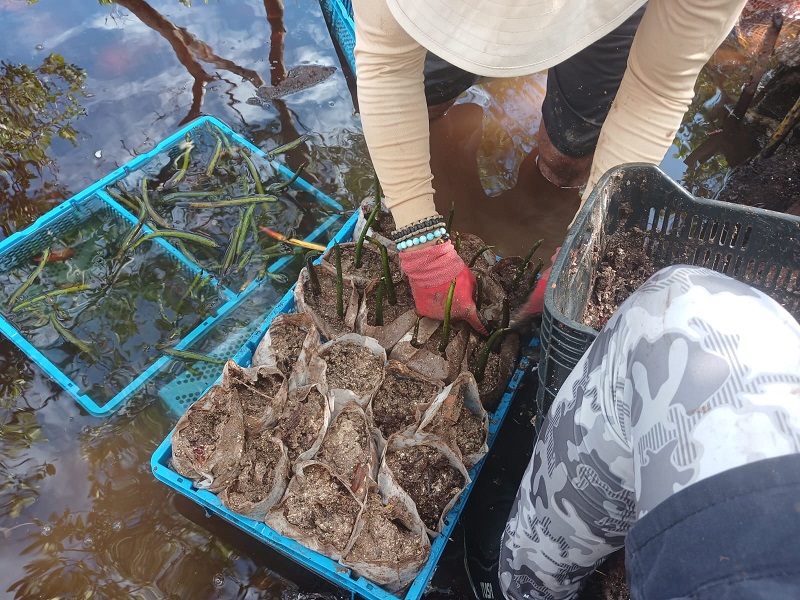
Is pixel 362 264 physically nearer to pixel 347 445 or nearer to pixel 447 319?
pixel 447 319

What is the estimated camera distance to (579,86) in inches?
91.1

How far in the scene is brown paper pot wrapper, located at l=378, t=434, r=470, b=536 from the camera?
62.6 inches

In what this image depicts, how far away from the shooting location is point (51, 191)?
2.54 metres

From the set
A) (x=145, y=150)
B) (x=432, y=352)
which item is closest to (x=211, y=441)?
(x=432, y=352)

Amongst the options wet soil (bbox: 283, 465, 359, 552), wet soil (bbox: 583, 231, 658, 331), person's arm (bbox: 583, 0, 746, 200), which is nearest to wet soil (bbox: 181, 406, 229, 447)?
wet soil (bbox: 283, 465, 359, 552)

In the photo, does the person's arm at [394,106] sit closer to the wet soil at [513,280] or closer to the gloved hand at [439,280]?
the gloved hand at [439,280]

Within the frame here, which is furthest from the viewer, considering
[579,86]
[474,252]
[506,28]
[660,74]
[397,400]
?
[579,86]

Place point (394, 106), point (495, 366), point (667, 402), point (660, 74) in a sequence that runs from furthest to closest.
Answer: point (495, 366), point (394, 106), point (660, 74), point (667, 402)

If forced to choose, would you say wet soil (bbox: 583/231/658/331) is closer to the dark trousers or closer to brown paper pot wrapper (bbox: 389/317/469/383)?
brown paper pot wrapper (bbox: 389/317/469/383)

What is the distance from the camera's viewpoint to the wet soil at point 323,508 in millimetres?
1533

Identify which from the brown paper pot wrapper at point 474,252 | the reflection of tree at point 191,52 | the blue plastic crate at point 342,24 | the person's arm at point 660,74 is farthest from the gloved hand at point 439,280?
the reflection of tree at point 191,52

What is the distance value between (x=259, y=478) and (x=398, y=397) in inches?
18.0

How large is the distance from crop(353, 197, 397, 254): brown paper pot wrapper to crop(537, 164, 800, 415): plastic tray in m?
0.82

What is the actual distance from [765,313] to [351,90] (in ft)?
8.64
